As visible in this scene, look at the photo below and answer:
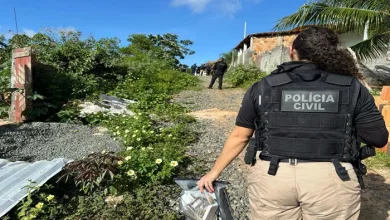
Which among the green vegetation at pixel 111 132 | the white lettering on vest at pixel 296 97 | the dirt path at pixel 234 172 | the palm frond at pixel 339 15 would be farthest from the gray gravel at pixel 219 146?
the palm frond at pixel 339 15

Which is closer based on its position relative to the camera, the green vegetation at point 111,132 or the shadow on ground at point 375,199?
the green vegetation at point 111,132

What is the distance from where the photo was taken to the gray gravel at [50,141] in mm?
4574

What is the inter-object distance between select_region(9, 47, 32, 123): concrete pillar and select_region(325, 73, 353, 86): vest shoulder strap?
614 centimetres

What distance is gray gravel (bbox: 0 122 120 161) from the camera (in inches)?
180

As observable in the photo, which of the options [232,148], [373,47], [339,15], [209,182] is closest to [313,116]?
[232,148]

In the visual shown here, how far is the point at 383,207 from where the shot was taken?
11.7 feet

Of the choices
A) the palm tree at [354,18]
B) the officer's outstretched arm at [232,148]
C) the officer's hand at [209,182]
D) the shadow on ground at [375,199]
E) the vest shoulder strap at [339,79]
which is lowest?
the shadow on ground at [375,199]

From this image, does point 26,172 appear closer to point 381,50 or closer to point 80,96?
point 80,96

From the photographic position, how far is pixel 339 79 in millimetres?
1638

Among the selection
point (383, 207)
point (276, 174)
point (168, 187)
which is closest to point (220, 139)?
point (168, 187)

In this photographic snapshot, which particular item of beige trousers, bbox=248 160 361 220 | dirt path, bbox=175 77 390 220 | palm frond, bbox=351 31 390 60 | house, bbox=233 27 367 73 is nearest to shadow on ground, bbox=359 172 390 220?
dirt path, bbox=175 77 390 220

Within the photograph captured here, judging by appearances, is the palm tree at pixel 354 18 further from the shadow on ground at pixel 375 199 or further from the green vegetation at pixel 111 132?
the shadow on ground at pixel 375 199

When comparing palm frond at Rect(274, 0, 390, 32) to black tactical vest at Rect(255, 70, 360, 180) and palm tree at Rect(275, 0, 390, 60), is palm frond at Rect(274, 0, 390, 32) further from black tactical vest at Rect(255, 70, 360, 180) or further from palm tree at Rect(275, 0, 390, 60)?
black tactical vest at Rect(255, 70, 360, 180)

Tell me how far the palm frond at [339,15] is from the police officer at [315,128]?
28.2ft
